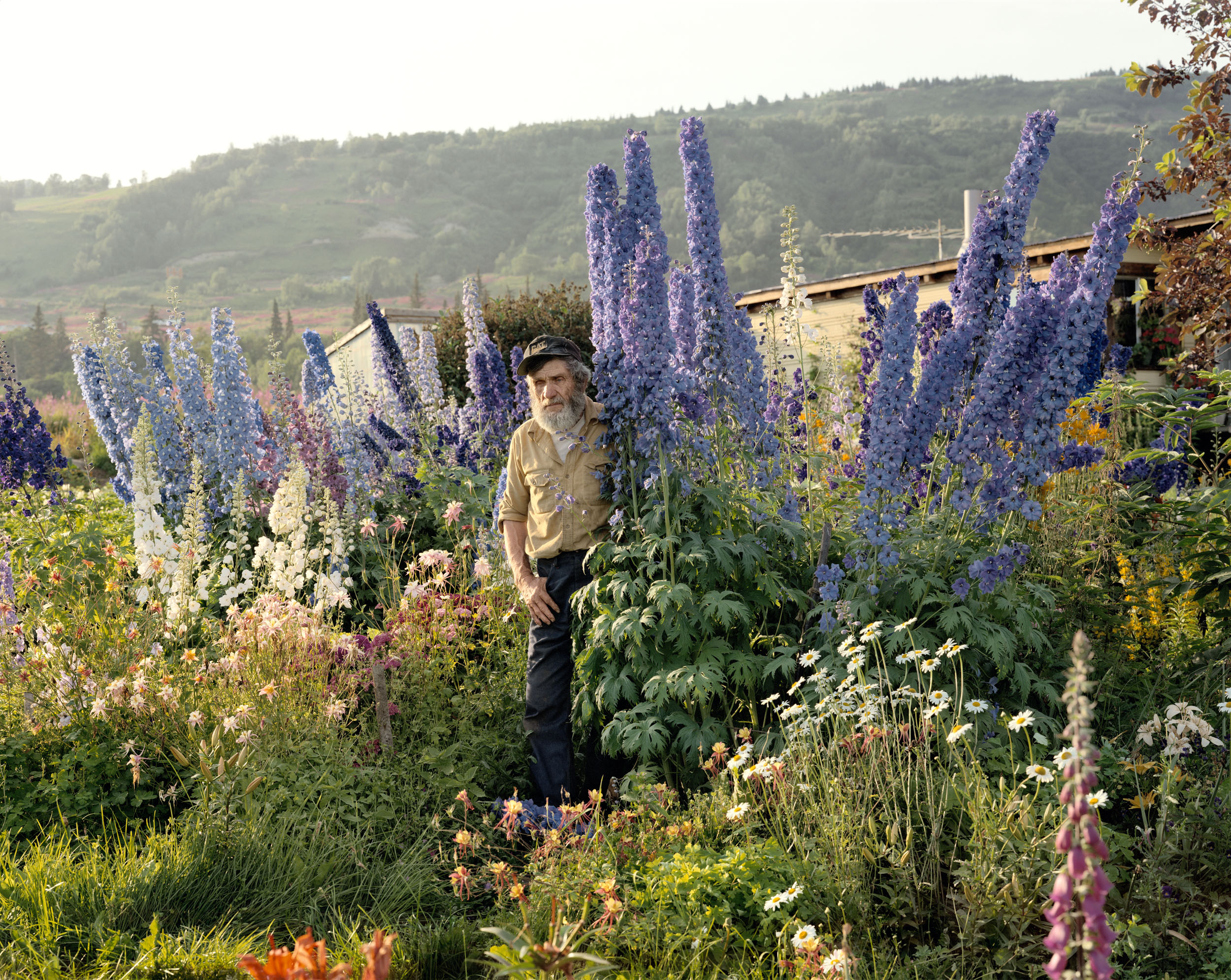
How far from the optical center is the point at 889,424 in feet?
12.9

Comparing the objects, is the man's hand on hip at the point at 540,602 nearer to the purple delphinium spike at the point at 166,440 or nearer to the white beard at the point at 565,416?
the white beard at the point at 565,416

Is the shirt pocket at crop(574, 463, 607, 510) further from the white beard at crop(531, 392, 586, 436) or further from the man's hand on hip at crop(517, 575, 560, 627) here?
the man's hand on hip at crop(517, 575, 560, 627)

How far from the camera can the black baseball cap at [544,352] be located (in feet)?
14.1

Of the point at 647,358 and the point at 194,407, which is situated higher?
the point at 647,358

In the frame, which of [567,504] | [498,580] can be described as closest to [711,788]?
[567,504]

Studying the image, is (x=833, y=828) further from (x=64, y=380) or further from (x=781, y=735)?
(x=64, y=380)

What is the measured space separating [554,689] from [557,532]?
0.79 m

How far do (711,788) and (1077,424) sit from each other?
5.01 meters

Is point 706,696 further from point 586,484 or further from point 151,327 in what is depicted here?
point 151,327

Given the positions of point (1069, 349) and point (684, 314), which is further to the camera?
point (684, 314)

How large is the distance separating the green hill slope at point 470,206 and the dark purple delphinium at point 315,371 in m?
53.0

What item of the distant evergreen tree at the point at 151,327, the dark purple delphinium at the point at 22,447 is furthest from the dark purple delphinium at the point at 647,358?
the distant evergreen tree at the point at 151,327

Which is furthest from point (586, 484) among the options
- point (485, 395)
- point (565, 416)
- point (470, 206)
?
point (470, 206)

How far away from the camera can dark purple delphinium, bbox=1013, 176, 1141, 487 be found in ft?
12.3
